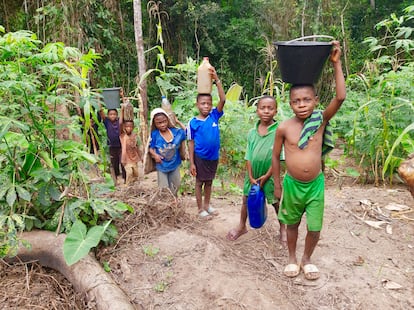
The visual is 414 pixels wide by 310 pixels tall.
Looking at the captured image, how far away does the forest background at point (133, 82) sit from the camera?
2.49m


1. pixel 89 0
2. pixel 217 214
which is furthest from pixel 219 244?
pixel 89 0

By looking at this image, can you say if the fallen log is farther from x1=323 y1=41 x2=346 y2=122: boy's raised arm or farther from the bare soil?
x1=323 y1=41 x2=346 y2=122: boy's raised arm

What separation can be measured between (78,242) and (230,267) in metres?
1.04

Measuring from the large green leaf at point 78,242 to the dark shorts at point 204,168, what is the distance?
1.14m

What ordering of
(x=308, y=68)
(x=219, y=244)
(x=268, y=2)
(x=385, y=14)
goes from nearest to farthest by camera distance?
(x=308, y=68)
(x=219, y=244)
(x=268, y=2)
(x=385, y=14)

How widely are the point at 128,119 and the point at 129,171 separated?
699mm

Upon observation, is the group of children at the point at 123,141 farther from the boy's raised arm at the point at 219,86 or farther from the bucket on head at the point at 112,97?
the boy's raised arm at the point at 219,86

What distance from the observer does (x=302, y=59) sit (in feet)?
6.48

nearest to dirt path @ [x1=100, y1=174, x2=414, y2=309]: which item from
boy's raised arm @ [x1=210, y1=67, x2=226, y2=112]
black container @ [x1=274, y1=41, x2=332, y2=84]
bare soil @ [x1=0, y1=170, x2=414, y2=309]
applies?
bare soil @ [x1=0, y1=170, x2=414, y2=309]

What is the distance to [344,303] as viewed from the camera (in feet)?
7.09

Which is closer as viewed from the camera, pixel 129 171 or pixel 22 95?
pixel 22 95

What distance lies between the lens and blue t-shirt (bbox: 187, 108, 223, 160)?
321 cm

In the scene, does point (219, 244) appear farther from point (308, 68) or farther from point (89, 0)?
point (89, 0)

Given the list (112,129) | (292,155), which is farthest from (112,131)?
(292,155)
